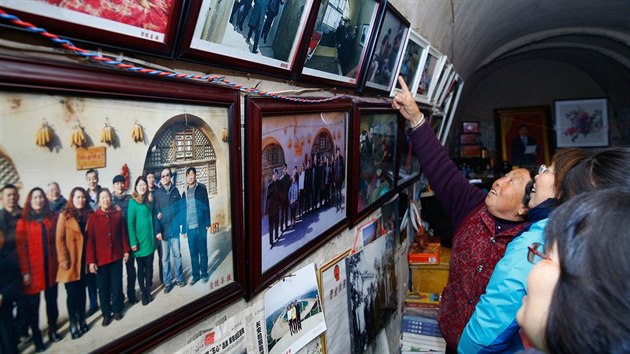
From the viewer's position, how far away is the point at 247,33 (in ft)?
2.72

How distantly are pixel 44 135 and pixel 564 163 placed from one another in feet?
4.61

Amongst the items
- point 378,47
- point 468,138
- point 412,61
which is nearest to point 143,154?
point 378,47

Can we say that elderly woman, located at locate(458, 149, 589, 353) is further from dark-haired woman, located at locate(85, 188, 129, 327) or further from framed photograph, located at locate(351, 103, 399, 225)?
dark-haired woman, located at locate(85, 188, 129, 327)

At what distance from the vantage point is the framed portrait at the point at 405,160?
2.27 metres

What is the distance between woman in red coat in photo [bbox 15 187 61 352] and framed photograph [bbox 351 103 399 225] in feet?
3.70

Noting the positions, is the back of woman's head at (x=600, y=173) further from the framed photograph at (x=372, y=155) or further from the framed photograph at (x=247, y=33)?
the framed photograph at (x=247, y=33)

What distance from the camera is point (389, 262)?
219 cm

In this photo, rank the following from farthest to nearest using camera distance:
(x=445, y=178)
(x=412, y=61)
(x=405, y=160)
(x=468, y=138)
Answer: (x=468, y=138), (x=405, y=160), (x=412, y=61), (x=445, y=178)

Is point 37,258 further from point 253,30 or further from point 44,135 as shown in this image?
point 253,30

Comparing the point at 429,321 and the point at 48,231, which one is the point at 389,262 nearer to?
the point at 429,321

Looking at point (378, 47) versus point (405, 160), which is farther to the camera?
point (405, 160)

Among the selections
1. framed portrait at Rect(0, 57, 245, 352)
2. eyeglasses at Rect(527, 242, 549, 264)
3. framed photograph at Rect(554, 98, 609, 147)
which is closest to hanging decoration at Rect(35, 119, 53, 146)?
framed portrait at Rect(0, 57, 245, 352)

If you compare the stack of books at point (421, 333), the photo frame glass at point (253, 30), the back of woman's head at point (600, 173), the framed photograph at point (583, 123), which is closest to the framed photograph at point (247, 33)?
the photo frame glass at point (253, 30)

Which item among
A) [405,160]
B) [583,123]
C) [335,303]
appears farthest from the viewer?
[583,123]
